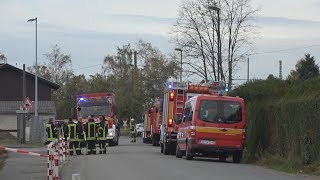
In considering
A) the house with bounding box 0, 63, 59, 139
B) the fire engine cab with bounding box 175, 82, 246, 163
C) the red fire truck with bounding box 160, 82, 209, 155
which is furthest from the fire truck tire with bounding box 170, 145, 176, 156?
the house with bounding box 0, 63, 59, 139

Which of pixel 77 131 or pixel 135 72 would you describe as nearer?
pixel 77 131

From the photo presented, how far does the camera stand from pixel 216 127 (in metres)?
22.8

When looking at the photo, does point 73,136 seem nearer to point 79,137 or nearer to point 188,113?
point 79,137

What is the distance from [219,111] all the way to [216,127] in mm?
623

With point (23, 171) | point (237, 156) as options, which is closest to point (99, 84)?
point (237, 156)

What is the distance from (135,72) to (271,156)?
A: 2519 inches

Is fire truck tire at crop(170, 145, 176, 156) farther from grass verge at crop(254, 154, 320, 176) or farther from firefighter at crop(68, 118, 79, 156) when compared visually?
grass verge at crop(254, 154, 320, 176)

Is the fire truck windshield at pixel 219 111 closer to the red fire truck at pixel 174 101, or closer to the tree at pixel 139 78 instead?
the red fire truck at pixel 174 101

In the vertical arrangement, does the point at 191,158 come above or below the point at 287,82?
below

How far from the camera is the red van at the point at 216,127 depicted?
22734 millimetres

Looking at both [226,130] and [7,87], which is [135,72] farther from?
[226,130]

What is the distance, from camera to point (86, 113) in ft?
129

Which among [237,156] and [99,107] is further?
[99,107]

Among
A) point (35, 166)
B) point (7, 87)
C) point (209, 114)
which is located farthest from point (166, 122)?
point (7, 87)
